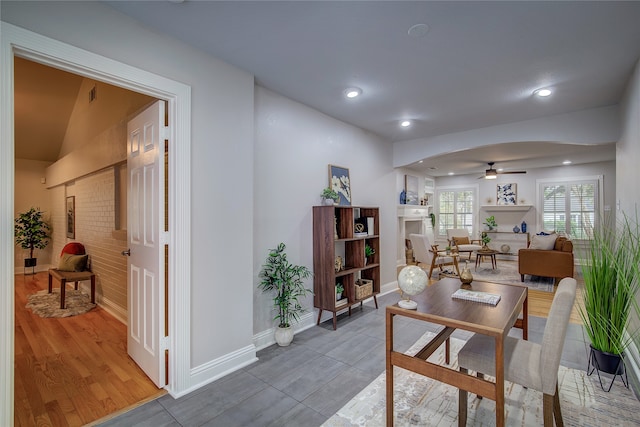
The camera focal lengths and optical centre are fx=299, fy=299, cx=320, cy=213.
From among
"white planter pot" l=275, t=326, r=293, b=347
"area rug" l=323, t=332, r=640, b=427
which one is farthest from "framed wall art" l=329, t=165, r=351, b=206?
"area rug" l=323, t=332, r=640, b=427

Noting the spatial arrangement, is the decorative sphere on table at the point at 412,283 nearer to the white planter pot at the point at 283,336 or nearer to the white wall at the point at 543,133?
the white planter pot at the point at 283,336

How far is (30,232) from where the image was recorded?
255 inches

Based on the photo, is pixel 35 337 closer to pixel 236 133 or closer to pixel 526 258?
pixel 236 133

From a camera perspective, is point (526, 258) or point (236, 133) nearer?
point (236, 133)

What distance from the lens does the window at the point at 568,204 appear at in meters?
7.38

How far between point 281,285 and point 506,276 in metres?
5.53

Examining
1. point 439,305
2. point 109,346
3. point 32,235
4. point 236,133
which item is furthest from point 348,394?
point 32,235

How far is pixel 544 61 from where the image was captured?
8.14 ft

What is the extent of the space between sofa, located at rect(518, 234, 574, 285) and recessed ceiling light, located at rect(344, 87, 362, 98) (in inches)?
190

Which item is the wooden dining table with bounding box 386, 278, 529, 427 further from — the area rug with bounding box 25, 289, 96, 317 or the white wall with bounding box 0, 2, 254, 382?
the area rug with bounding box 25, 289, 96, 317

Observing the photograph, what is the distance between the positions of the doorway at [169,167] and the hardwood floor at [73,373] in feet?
1.46

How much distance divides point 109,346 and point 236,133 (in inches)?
98.5

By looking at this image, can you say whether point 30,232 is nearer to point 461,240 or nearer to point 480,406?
point 480,406

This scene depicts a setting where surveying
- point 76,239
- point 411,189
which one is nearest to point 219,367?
point 76,239
